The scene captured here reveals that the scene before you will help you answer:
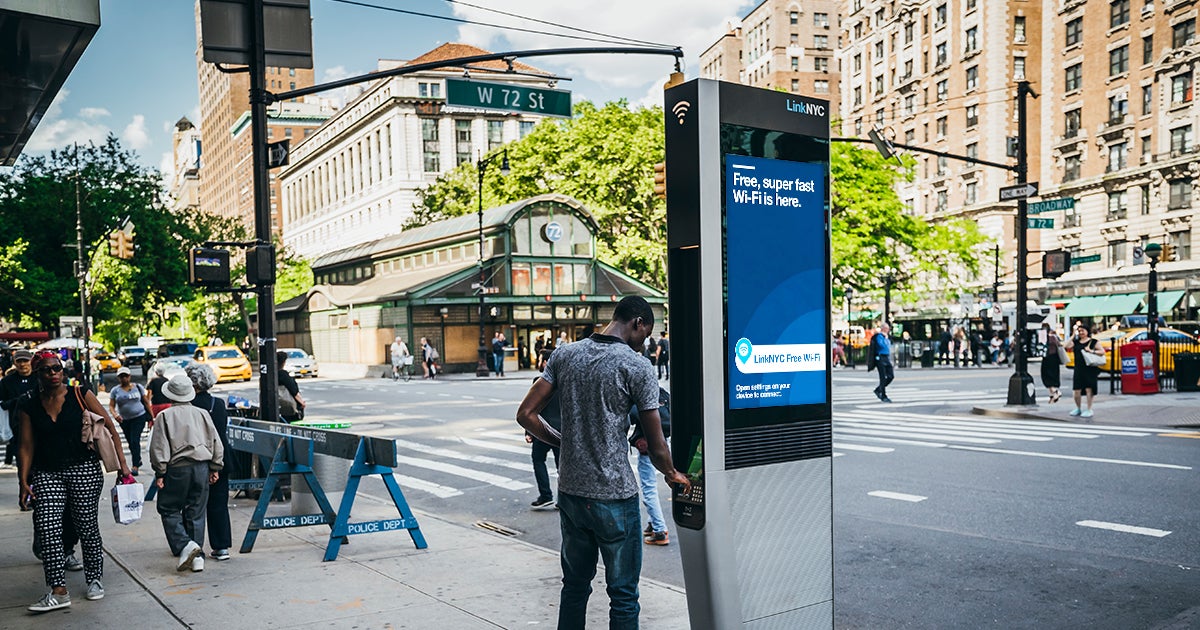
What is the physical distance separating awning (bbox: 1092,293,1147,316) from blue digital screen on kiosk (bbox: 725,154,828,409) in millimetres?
54827

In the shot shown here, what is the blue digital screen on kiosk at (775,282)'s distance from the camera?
4637mm

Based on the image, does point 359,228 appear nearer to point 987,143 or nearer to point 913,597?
point 987,143

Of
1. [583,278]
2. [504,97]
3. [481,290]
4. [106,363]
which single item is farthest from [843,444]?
[106,363]

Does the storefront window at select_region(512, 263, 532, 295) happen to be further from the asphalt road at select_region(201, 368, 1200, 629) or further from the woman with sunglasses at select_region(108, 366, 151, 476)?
the woman with sunglasses at select_region(108, 366, 151, 476)

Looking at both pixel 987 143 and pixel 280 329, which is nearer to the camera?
pixel 280 329

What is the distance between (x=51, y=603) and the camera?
6.30 metres

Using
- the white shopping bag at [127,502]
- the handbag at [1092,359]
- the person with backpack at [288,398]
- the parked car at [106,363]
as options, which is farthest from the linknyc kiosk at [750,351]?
the parked car at [106,363]

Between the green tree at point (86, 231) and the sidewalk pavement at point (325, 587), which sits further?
the green tree at point (86, 231)

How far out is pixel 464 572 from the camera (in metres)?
7.23

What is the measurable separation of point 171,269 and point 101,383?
9473mm

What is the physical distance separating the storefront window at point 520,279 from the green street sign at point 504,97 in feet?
107

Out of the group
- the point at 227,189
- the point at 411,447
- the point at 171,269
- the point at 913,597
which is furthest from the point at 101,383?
the point at 227,189

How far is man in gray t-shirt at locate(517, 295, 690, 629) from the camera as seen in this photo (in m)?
4.50

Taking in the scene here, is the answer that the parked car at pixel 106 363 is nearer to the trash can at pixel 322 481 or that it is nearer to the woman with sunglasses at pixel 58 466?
the trash can at pixel 322 481
